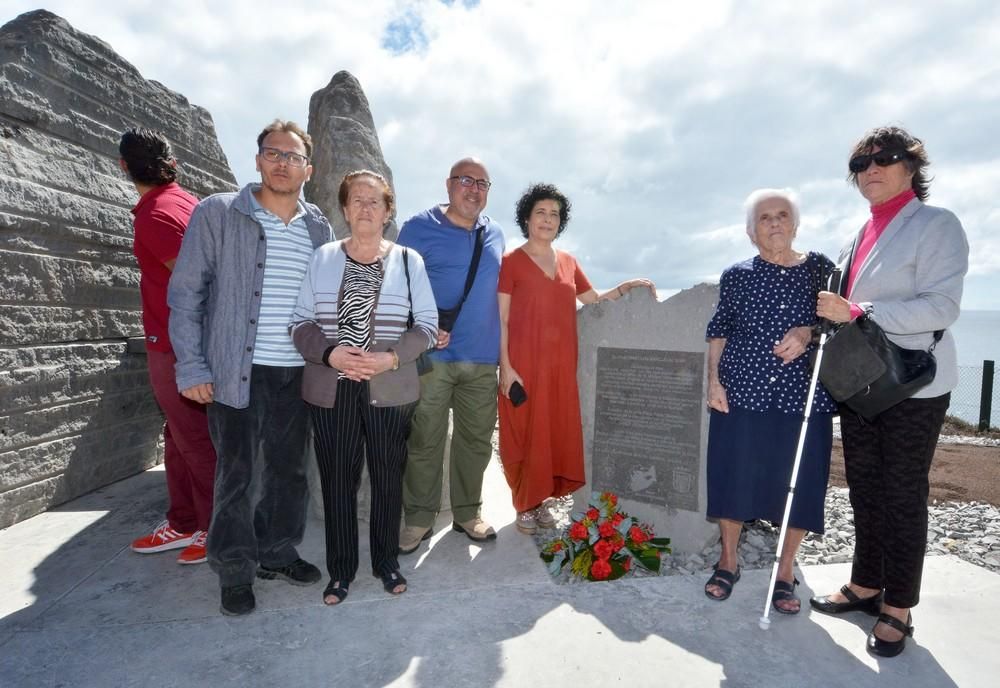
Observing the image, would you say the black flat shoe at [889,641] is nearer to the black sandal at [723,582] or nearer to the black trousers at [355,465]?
the black sandal at [723,582]

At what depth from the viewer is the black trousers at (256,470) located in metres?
2.58

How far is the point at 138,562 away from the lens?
3.16m

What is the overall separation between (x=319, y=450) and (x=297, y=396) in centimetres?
29

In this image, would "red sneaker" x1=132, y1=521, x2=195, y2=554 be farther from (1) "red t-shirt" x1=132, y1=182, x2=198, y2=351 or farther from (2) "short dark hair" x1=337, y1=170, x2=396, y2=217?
(2) "short dark hair" x1=337, y1=170, x2=396, y2=217

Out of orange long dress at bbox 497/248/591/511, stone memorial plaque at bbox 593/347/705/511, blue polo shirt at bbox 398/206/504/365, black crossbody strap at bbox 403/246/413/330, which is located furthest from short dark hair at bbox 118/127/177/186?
stone memorial plaque at bbox 593/347/705/511

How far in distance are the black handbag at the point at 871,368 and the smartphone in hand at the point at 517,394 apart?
1.65m

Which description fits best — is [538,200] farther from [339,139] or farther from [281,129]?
[339,139]

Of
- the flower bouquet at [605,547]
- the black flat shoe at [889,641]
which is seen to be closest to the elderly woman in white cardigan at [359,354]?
the flower bouquet at [605,547]

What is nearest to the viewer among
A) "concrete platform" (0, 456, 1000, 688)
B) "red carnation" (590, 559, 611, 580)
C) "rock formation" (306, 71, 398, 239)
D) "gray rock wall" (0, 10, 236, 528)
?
"concrete platform" (0, 456, 1000, 688)

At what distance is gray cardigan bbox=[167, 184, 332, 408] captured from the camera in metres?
2.50

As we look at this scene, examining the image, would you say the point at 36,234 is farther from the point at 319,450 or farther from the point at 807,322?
the point at 807,322

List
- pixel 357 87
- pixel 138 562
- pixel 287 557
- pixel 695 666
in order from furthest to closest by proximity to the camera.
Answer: pixel 357 87 < pixel 138 562 < pixel 287 557 < pixel 695 666

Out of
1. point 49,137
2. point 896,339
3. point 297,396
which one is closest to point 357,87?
point 49,137

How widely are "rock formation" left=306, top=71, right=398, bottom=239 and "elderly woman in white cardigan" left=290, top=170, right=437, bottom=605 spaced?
249 centimetres
